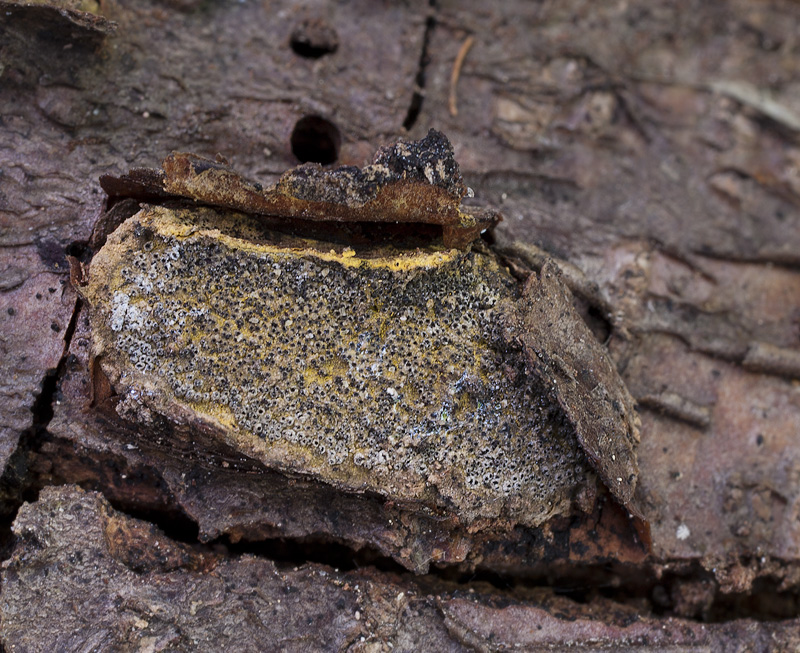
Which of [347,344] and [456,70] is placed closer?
[347,344]

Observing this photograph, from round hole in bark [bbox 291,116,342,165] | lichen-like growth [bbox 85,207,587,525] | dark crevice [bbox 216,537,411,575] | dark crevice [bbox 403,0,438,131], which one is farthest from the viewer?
dark crevice [bbox 403,0,438,131]

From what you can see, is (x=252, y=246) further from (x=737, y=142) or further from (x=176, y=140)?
(x=737, y=142)

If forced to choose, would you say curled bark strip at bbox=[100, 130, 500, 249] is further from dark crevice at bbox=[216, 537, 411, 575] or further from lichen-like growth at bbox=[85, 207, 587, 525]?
dark crevice at bbox=[216, 537, 411, 575]

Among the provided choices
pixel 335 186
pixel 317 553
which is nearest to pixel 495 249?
pixel 335 186

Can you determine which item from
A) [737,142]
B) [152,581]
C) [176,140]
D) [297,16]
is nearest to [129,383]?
[152,581]

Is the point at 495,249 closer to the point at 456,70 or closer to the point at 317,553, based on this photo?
the point at 456,70

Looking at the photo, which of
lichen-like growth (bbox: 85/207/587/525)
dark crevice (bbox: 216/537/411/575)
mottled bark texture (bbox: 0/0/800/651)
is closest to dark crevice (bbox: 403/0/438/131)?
mottled bark texture (bbox: 0/0/800/651)

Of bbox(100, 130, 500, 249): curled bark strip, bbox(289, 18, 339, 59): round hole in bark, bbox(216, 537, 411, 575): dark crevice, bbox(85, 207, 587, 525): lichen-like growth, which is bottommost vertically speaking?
bbox(216, 537, 411, 575): dark crevice
